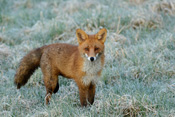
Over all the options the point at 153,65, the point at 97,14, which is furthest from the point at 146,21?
the point at 153,65

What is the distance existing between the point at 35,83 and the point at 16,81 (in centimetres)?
82

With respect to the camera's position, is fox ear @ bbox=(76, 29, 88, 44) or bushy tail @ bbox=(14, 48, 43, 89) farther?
bushy tail @ bbox=(14, 48, 43, 89)

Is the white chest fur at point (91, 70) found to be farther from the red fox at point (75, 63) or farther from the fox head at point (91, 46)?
the fox head at point (91, 46)

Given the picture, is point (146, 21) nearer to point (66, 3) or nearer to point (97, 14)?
point (97, 14)

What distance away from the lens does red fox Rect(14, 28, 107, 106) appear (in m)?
4.79

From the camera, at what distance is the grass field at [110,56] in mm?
4680

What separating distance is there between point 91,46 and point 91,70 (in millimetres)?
445

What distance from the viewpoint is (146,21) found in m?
8.84

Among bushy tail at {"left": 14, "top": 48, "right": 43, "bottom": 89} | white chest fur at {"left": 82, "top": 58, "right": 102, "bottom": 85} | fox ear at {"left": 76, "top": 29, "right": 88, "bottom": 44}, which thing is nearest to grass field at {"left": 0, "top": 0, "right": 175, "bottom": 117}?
bushy tail at {"left": 14, "top": 48, "right": 43, "bottom": 89}

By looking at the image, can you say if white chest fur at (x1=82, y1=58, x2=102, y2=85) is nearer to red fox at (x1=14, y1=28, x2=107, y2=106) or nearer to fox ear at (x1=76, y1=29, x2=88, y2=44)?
red fox at (x1=14, y1=28, x2=107, y2=106)

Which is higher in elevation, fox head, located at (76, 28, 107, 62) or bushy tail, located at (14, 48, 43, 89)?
fox head, located at (76, 28, 107, 62)

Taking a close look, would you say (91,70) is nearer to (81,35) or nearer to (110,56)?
(81,35)

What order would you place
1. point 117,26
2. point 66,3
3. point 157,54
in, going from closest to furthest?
point 157,54
point 117,26
point 66,3

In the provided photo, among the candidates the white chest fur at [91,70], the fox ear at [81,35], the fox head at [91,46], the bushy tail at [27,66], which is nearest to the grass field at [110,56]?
the bushy tail at [27,66]
